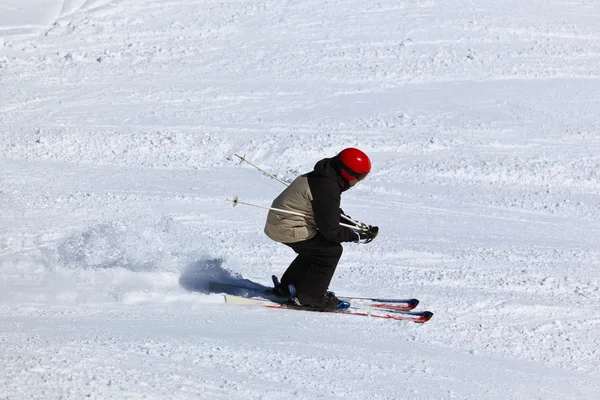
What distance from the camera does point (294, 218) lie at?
6.52 meters

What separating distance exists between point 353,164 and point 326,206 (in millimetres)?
399

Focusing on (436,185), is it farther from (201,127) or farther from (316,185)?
(316,185)

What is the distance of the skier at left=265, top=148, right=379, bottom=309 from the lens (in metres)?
6.29

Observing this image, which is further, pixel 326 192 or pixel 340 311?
pixel 340 311

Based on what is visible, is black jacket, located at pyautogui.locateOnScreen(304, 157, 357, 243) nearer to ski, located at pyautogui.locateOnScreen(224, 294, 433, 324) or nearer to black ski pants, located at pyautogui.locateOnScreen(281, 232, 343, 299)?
black ski pants, located at pyautogui.locateOnScreen(281, 232, 343, 299)

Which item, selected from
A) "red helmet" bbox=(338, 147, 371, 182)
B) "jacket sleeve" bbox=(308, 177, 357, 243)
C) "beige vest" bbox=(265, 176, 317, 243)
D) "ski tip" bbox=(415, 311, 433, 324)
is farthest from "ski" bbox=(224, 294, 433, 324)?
"red helmet" bbox=(338, 147, 371, 182)

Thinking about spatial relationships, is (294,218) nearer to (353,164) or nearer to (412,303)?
(353,164)

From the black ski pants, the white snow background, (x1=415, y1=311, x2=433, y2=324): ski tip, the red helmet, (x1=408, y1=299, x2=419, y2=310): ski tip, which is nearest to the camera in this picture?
the white snow background

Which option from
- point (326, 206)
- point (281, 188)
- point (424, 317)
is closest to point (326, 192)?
point (326, 206)

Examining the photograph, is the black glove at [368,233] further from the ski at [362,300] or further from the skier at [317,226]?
the ski at [362,300]

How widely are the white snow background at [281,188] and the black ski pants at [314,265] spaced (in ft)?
0.80

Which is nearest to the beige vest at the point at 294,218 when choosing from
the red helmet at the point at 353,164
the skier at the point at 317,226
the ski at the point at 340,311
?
the skier at the point at 317,226

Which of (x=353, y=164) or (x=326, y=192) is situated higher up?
(x=353, y=164)

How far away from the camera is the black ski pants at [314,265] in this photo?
6.66m
